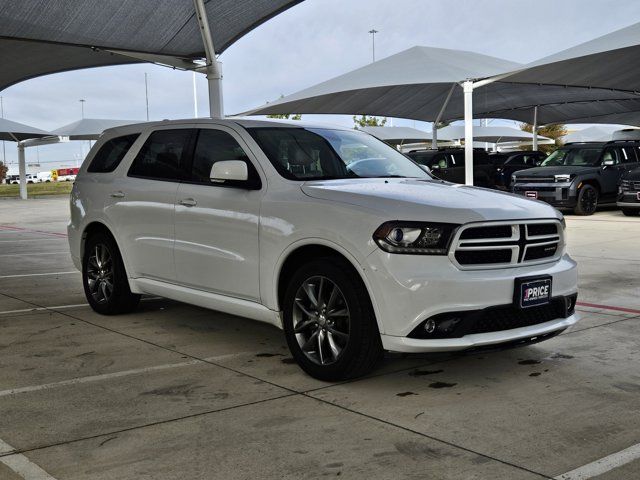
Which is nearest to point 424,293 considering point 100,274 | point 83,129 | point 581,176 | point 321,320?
point 321,320

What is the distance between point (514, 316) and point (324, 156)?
1924mm

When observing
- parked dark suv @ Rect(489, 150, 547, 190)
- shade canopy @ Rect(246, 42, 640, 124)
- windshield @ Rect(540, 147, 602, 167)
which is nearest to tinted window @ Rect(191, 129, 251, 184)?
windshield @ Rect(540, 147, 602, 167)

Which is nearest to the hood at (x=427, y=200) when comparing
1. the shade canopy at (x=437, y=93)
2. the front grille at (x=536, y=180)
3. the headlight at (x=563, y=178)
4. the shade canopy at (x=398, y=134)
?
the headlight at (x=563, y=178)

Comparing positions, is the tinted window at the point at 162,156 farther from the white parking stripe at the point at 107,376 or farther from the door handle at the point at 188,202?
the white parking stripe at the point at 107,376

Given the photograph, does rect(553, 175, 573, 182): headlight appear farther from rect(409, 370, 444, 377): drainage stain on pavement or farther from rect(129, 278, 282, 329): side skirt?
rect(409, 370, 444, 377): drainage stain on pavement

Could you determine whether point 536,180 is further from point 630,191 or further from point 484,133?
point 484,133

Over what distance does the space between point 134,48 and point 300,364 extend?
13.0 metres

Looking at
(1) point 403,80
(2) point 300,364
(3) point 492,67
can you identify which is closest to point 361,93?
(1) point 403,80

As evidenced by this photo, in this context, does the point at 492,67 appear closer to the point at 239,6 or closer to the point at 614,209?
the point at 614,209

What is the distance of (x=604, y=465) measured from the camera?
339 cm

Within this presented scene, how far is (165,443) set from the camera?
373 centimetres

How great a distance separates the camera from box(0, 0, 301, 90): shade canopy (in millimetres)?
13516

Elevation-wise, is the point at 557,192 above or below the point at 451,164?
Answer: below

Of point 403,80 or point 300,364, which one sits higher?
point 403,80
